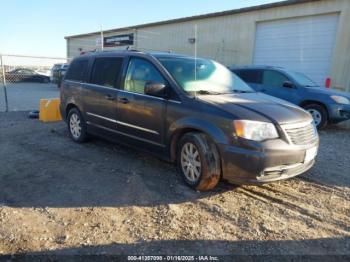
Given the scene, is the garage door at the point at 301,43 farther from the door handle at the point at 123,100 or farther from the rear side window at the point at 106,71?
the door handle at the point at 123,100

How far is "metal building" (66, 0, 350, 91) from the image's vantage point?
13.5 metres

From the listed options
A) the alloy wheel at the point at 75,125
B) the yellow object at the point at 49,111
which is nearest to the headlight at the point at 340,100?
the alloy wheel at the point at 75,125

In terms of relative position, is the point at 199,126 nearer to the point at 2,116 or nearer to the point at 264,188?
the point at 264,188

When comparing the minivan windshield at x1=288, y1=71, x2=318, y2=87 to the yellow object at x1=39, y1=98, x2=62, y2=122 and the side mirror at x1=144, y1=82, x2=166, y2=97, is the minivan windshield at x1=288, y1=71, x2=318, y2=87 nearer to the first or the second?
the side mirror at x1=144, y1=82, x2=166, y2=97

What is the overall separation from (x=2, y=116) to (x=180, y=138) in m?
7.93

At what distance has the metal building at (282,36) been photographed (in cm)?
1352

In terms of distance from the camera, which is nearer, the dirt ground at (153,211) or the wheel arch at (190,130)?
the dirt ground at (153,211)

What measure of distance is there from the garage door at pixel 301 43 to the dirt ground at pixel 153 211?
404 inches

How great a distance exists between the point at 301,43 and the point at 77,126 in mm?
12202

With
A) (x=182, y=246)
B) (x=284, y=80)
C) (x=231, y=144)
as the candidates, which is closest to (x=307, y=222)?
(x=231, y=144)

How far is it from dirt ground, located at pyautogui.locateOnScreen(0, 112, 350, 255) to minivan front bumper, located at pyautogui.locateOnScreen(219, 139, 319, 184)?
377 mm

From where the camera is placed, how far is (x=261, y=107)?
3.93 metres

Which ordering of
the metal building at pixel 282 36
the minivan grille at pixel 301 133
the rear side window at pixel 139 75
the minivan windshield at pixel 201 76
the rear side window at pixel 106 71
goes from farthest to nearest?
1. the metal building at pixel 282 36
2. the rear side window at pixel 106 71
3. the rear side window at pixel 139 75
4. the minivan windshield at pixel 201 76
5. the minivan grille at pixel 301 133

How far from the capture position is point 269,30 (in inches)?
627
